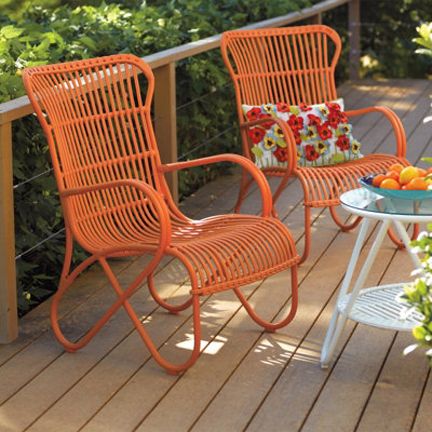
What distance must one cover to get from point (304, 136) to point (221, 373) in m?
1.76

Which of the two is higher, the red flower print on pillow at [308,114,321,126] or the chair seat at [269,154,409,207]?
the red flower print on pillow at [308,114,321,126]

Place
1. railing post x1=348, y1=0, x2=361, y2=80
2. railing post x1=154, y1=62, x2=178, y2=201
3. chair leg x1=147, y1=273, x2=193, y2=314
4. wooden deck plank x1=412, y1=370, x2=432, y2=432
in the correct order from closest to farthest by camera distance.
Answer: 1. wooden deck plank x1=412, y1=370, x2=432, y2=432
2. chair leg x1=147, y1=273, x2=193, y2=314
3. railing post x1=154, y1=62, x2=178, y2=201
4. railing post x1=348, y1=0, x2=361, y2=80

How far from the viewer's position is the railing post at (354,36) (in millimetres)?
9719

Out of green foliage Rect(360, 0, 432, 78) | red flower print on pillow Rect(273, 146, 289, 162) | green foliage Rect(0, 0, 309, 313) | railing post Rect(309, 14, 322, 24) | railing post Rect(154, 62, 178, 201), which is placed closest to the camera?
green foliage Rect(0, 0, 309, 313)

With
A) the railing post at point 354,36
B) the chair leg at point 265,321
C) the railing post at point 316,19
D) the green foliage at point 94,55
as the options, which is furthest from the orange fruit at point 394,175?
the railing post at point 354,36

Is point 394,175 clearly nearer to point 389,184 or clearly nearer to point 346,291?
point 389,184

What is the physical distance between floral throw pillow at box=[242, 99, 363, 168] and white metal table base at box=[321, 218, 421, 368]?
1363 millimetres

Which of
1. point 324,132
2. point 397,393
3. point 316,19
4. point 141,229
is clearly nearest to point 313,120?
point 324,132

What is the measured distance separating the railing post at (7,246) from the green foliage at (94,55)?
235 millimetres

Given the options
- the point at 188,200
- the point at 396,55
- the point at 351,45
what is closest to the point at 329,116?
the point at 188,200

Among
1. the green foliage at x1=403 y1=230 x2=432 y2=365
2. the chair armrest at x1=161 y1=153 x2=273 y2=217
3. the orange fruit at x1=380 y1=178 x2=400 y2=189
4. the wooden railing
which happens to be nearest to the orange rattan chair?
the wooden railing

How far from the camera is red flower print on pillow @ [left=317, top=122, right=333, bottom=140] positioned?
507 centimetres

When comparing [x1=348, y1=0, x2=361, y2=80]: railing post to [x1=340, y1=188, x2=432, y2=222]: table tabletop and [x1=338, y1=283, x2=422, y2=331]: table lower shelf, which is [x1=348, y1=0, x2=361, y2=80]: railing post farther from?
[x1=340, y1=188, x2=432, y2=222]: table tabletop

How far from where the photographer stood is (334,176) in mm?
4707
